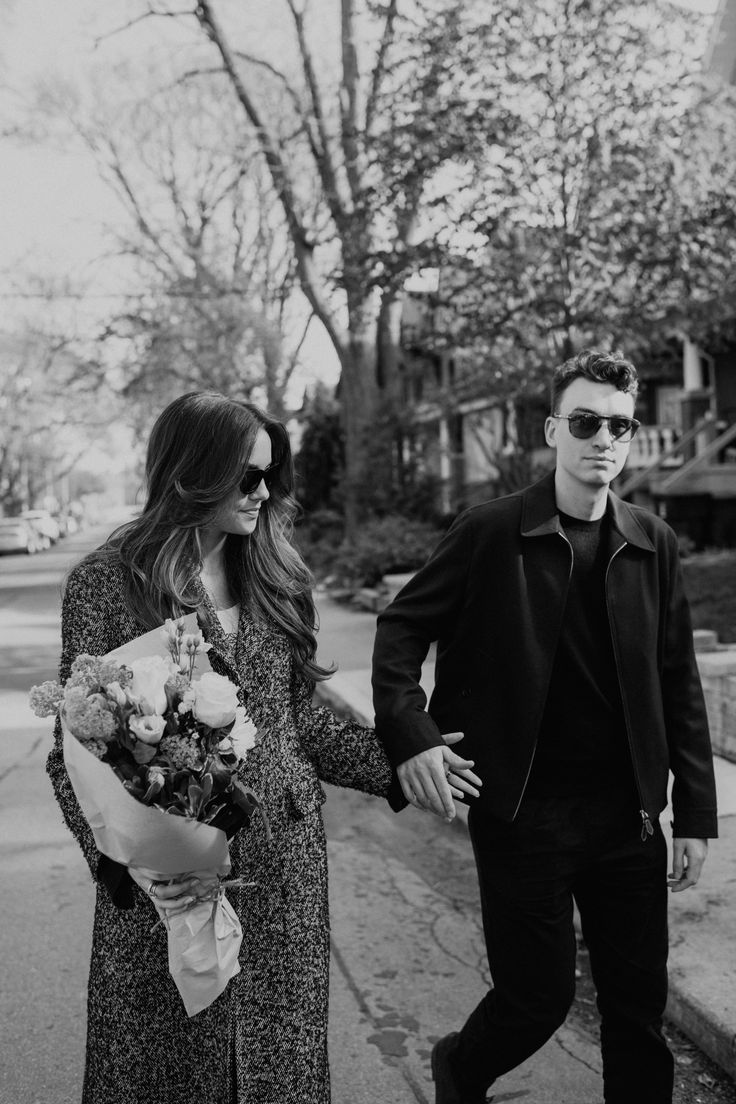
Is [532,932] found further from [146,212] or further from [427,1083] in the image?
[146,212]

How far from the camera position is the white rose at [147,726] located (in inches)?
77.2

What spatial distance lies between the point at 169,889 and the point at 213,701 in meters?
0.39

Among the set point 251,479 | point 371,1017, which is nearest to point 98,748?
point 251,479

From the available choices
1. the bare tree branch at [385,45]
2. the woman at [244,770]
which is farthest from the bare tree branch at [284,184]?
the woman at [244,770]

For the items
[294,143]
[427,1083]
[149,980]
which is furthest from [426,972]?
[294,143]

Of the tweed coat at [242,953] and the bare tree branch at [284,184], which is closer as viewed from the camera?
the tweed coat at [242,953]

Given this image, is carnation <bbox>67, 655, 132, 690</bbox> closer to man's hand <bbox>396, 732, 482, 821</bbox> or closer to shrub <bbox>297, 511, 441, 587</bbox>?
man's hand <bbox>396, 732, 482, 821</bbox>

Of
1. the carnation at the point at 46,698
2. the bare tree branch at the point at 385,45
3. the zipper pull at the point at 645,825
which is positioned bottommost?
the zipper pull at the point at 645,825

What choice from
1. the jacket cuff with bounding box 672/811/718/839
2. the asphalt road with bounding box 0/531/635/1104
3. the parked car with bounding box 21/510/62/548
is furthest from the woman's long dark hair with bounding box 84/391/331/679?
the parked car with bounding box 21/510/62/548

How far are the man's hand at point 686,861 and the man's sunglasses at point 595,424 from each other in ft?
3.39

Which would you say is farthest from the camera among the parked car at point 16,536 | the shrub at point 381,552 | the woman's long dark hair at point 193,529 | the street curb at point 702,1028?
the parked car at point 16,536

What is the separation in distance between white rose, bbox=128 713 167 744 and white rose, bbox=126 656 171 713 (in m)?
0.02

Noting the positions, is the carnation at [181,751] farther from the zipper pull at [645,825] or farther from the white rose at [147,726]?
the zipper pull at [645,825]

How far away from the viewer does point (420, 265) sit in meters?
10.7
